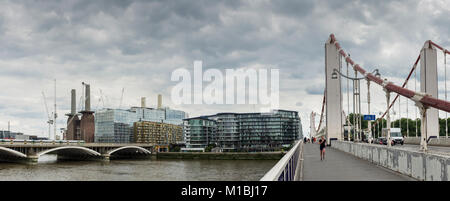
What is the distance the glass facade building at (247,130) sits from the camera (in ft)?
437

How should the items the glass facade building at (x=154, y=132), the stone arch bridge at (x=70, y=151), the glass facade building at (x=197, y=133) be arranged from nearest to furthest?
the stone arch bridge at (x=70, y=151) < the glass facade building at (x=197, y=133) < the glass facade building at (x=154, y=132)

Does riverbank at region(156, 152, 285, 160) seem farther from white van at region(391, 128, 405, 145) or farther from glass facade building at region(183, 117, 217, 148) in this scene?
white van at region(391, 128, 405, 145)

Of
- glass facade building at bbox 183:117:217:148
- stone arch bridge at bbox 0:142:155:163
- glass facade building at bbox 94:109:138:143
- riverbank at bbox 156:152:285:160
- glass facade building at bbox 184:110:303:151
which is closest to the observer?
stone arch bridge at bbox 0:142:155:163

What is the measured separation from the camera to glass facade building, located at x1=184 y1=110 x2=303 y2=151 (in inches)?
5241

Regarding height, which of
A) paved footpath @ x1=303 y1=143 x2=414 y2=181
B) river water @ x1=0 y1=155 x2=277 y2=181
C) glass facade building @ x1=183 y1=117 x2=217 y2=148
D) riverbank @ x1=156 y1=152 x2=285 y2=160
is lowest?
riverbank @ x1=156 y1=152 x2=285 y2=160

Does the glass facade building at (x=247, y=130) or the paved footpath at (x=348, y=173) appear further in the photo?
the glass facade building at (x=247, y=130)

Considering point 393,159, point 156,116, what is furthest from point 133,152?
point 393,159

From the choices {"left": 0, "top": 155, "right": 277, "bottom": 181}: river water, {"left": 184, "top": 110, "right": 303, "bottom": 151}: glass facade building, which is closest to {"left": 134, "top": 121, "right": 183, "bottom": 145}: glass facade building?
{"left": 184, "top": 110, "right": 303, "bottom": 151}: glass facade building

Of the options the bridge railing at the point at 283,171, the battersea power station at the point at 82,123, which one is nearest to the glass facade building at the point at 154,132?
the battersea power station at the point at 82,123

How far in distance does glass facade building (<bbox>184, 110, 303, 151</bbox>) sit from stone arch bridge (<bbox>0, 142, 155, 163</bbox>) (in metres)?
23.1

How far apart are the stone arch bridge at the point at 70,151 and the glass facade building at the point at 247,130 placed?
23.1 m

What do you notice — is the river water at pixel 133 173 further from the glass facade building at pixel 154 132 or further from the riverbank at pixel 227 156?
the glass facade building at pixel 154 132

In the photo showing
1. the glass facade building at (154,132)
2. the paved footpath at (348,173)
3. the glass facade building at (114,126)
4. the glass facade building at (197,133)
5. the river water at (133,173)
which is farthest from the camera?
the glass facade building at (114,126)
